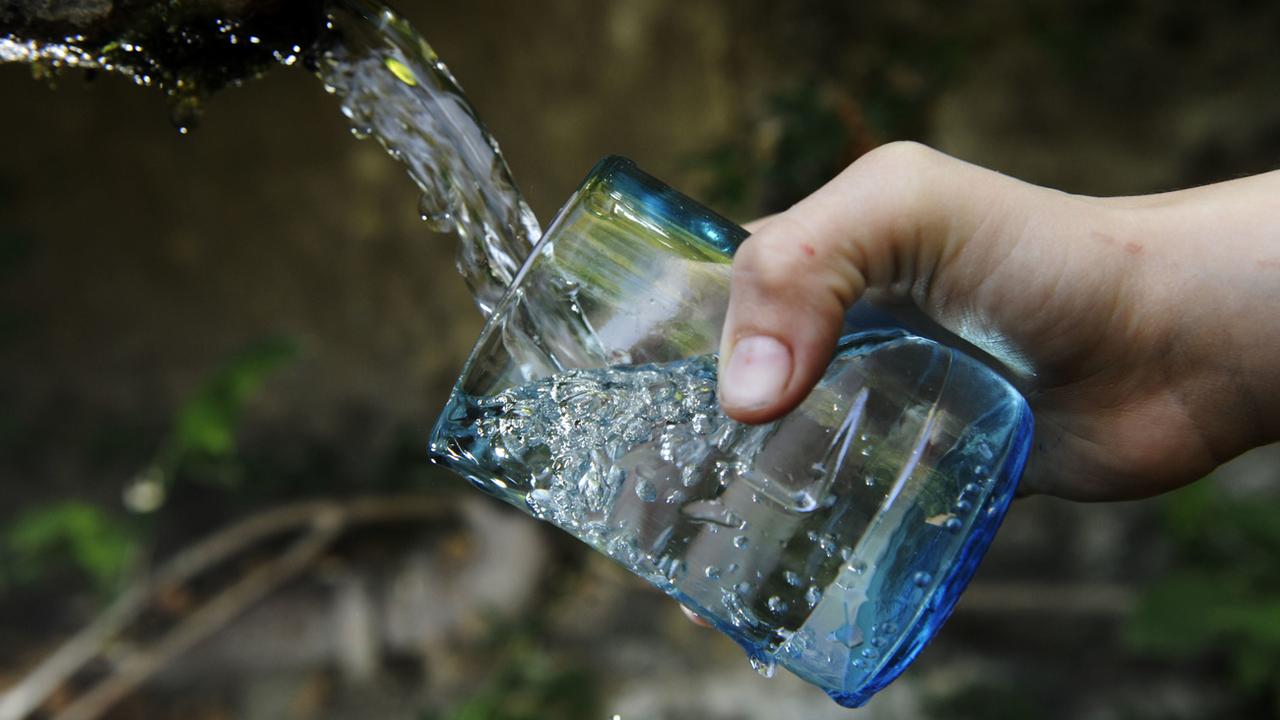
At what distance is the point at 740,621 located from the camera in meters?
0.80

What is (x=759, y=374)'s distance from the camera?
28.3 inches

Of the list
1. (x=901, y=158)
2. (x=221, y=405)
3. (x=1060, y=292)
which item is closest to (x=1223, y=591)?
(x=1060, y=292)

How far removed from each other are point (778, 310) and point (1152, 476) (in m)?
0.53

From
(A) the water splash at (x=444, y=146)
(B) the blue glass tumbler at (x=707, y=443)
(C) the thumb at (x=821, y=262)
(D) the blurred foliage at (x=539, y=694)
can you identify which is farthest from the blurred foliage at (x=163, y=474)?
(C) the thumb at (x=821, y=262)

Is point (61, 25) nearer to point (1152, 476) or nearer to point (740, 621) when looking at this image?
point (740, 621)

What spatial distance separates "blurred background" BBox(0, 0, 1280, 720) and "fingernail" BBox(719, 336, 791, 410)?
1.23 metres

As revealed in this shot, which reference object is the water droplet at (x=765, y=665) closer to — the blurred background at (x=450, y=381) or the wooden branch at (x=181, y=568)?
the blurred background at (x=450, y=381)

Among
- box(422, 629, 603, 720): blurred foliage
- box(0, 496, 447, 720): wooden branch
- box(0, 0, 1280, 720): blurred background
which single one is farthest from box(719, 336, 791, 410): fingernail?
box(0, 496, 447, 720): wooden branch

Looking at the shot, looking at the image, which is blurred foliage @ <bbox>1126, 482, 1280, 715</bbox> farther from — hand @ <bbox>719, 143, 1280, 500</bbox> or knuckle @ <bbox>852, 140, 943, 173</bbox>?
knuckle @ <bbox>852, 140, 943, 173</bbox>

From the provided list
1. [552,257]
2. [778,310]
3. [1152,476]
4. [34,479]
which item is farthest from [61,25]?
[34,479]

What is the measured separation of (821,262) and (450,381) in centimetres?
277

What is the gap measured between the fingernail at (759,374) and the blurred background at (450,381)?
1.23m

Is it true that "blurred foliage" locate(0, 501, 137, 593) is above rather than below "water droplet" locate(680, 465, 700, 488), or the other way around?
below

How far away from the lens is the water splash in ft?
2.84
